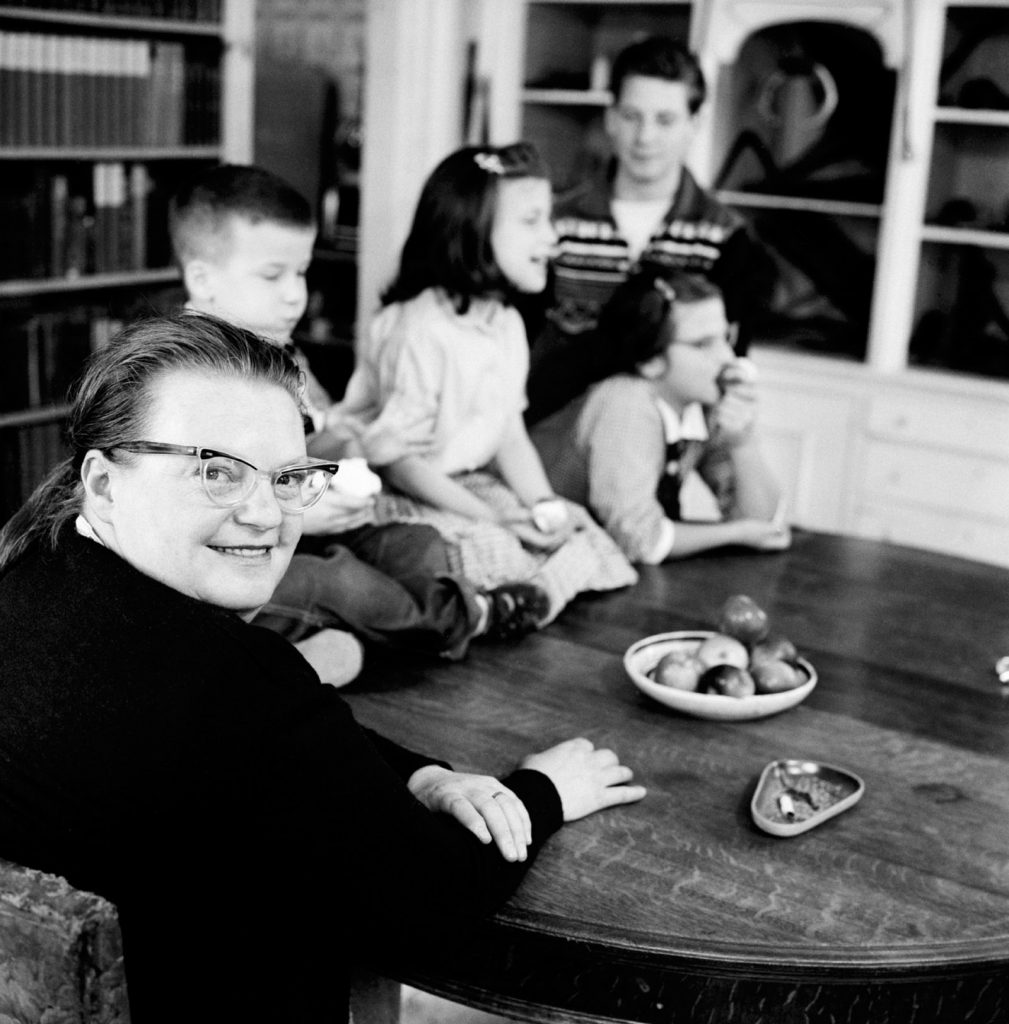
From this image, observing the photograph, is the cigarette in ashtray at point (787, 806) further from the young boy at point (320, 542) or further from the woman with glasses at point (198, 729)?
the young boy at point (320, 542)

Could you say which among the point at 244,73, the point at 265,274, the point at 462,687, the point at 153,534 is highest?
the point at 244,73

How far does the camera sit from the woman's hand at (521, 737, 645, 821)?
1.38 metres

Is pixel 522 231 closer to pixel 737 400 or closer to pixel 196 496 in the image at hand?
pixel 737 400

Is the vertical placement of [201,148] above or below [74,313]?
above

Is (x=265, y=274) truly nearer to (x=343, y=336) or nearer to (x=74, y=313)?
(x=74, y=313)

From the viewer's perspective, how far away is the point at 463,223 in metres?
2.35

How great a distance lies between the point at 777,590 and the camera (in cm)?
216

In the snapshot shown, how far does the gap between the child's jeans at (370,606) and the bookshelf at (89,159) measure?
7.33 feet

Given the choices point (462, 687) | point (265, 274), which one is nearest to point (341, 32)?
point (265, 274)

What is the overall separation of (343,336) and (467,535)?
9.90 feet

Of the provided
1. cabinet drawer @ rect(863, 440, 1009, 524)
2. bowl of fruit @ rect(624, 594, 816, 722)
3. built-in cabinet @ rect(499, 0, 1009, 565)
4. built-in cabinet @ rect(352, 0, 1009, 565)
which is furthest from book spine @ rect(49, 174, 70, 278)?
bowl of fruit @ rect(624, 594, 816, 722)

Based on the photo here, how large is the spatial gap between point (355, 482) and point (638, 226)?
64.7 inches

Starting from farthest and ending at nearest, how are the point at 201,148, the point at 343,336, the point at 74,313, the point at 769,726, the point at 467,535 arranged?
the point at 343,336 < the point at 201,148 < the point at 74,313 < the point at 467,535 < the point at 769,726

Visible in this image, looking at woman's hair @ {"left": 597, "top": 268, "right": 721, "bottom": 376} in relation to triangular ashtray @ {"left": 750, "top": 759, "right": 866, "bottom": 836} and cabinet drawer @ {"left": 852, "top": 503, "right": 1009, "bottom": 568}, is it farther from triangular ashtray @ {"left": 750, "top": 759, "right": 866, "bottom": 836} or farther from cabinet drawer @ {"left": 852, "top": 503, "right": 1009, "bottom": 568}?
cabinet drawer @ {"left": 852, "top": 503, "right": 1009, "bottom": 568}
